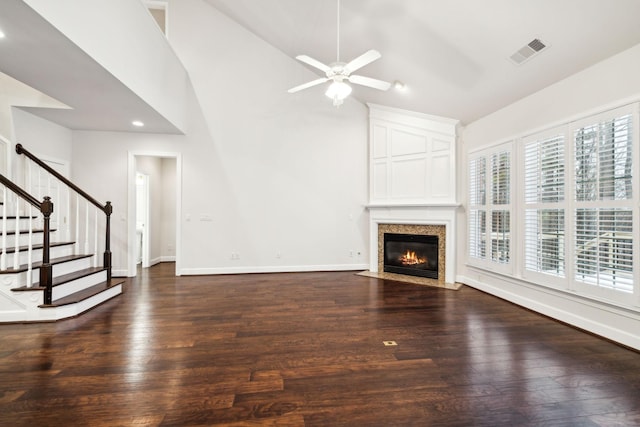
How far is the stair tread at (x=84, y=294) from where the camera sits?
329 centimetres

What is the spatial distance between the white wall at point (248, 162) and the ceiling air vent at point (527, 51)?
3049 mm

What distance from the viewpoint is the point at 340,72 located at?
10.2ft

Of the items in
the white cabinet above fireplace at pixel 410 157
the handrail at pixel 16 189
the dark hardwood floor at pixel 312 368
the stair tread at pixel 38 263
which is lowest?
the dark hardwood floor at pixel 312 368

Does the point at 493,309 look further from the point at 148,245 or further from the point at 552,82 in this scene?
the point at 148,245

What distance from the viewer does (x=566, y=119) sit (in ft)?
10.5

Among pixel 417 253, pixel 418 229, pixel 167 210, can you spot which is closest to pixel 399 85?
pixel 418 229

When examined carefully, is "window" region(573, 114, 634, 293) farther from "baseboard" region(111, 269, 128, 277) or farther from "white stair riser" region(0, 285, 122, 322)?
"baseboard" region(111, 269, 128, 277)

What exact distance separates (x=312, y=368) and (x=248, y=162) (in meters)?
4.32

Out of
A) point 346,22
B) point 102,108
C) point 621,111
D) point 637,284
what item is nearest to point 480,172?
point 621,111

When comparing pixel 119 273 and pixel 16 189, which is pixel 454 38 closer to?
pixel 16 189

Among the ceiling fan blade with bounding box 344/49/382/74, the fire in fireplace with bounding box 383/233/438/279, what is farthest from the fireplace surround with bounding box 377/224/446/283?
the ceiling fan blade with bounding box 344/49/382/74

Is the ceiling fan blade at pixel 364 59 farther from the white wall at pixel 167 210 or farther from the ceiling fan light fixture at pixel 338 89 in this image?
the white wall at pixel 167 210

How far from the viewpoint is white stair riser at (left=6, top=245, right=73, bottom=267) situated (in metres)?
3.45

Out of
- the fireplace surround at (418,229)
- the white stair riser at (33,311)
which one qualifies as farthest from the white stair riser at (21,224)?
the fireplace surround at (418,229)
